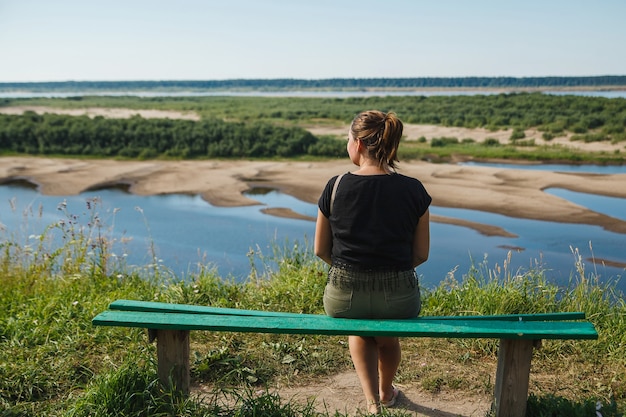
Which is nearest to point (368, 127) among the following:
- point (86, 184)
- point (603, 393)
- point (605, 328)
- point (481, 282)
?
point (603, 393)

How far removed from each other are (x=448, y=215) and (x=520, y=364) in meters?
10.6

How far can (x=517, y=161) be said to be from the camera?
22297 mm

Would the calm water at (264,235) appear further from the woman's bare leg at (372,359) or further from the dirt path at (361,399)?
the woman's bare leg at (372,359)

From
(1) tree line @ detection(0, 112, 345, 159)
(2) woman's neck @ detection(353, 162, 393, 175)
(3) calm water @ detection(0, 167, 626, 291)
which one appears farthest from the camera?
(1) tree line @ detection(0, 112, 345, 159)

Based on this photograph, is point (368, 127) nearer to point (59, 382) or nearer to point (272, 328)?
point (272, 328)

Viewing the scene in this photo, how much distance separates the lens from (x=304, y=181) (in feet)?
58.6

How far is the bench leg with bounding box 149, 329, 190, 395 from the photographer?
10.6 feet

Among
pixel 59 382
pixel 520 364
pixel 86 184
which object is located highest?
pixel 520 364

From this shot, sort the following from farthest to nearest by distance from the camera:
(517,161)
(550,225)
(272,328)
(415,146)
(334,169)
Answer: (415,146) → (517,161) → (334,169) → (550,225) → (272,328)

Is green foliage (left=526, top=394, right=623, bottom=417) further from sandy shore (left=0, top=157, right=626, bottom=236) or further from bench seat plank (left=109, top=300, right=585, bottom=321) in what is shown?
sandy shore (left=0, top=157, right=626, bottom=236)

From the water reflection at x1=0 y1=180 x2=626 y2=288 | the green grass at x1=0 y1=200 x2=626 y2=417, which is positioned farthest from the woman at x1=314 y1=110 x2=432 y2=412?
the water reflection at x1=0 y1=180 x2=626 y2=288

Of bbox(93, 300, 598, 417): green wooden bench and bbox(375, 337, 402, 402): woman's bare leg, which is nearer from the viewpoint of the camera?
bbox(93, 300, 598, 417): green wooden bench

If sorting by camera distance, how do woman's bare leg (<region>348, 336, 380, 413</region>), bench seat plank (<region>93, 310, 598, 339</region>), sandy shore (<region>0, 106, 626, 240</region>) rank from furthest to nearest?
sandy shore (<region>0, 106, 626, 240</region>) < woman's bare leg (<region>348, 336, 380, 413</region>) < bench seat plank (<region>93, 310, 598, 339</region>)

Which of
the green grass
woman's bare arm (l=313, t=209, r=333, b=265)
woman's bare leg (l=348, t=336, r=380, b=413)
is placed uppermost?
woman's bare arm (l=313, t=209, r=333, b=265)
